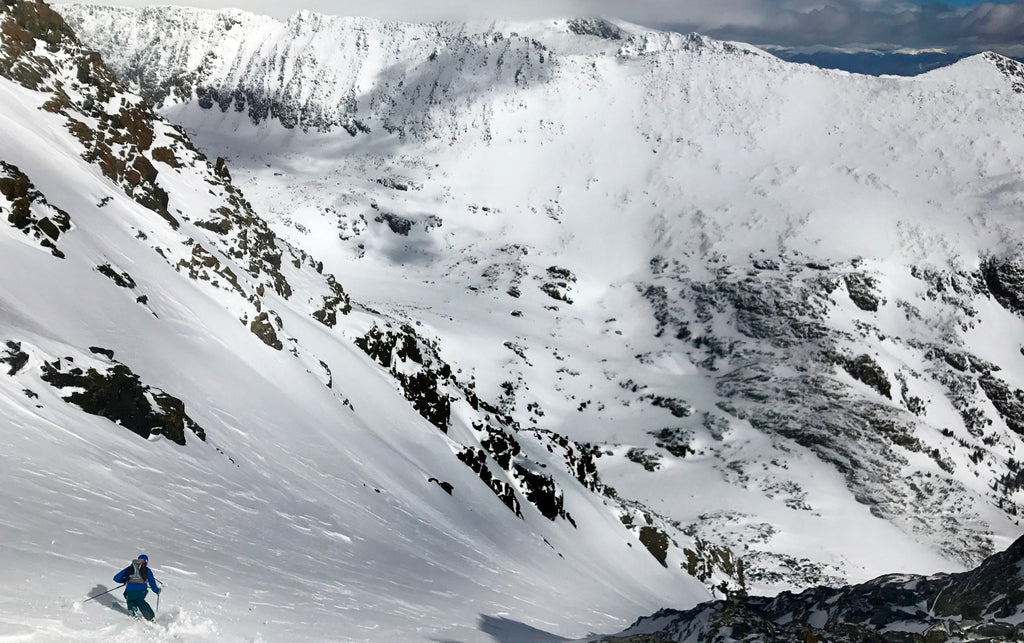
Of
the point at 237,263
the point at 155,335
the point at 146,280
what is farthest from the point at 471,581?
the point at 237,263

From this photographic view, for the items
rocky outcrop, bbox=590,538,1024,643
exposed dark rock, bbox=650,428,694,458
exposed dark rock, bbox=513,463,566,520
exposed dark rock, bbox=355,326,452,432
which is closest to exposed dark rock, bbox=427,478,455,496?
exposed dark rock, bbox=355,326,452,432

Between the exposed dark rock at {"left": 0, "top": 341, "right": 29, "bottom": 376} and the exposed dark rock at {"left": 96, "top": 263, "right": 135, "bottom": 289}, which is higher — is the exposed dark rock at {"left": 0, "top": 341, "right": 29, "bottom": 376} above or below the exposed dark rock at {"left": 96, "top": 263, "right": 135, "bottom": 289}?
below

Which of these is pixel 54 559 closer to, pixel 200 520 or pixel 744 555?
pixel 200 520

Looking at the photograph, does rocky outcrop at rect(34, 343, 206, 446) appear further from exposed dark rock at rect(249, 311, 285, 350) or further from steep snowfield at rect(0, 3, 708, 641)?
exposed dark rock at rect(249, 311, 285, 350)

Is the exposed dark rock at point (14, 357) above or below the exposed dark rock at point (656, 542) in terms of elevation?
below

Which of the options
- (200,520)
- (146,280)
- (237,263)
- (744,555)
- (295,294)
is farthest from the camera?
(744,555)

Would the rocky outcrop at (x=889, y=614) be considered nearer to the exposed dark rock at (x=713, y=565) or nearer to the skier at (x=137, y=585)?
the skier at (x=137, y=585)

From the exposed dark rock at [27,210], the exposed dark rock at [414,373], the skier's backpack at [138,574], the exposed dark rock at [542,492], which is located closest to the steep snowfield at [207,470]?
the exposed dark rock at [27,210]

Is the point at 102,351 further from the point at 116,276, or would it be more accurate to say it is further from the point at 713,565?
the point at 713,565
